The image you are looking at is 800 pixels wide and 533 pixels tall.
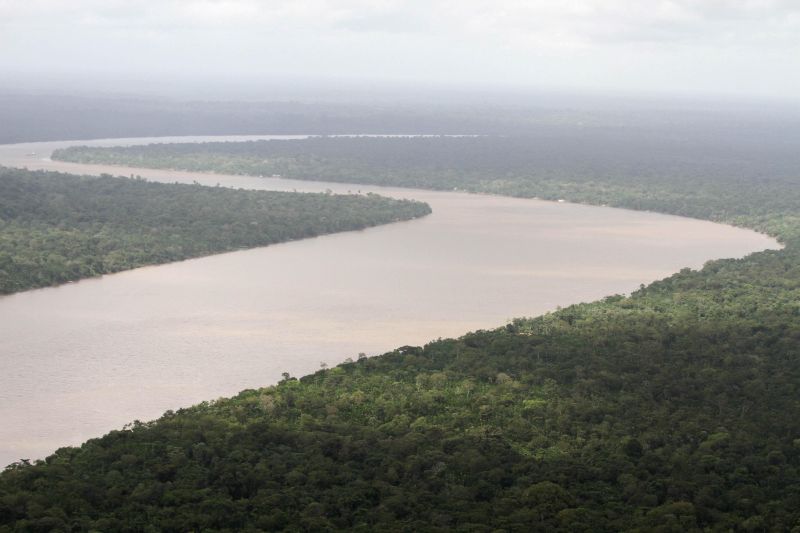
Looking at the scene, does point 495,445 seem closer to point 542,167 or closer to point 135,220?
point 135,220

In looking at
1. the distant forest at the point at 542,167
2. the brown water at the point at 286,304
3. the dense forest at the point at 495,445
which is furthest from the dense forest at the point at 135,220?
the dense forest at the point at 495,445

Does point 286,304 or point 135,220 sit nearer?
point 286,304

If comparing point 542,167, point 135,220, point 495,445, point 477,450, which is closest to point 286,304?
point 135,220

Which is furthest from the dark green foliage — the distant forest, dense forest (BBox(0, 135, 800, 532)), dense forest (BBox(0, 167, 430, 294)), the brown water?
the distant forest

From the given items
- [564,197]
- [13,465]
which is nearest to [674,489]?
[13,465]

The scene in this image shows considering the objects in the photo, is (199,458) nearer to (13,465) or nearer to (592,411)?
(13,465)

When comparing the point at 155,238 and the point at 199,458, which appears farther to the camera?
the point at 155,238
